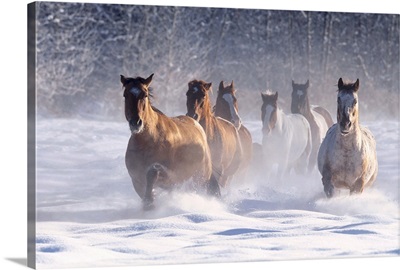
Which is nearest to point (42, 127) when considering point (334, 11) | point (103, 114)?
point (103, 114)

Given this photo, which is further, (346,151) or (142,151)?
(346,151)

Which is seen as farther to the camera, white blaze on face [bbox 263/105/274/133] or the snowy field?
white blaze on face [bbox 263/105/274/133]

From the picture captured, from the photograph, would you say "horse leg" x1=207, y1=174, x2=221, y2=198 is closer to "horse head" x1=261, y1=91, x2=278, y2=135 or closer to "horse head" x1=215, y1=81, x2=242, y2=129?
"horse head" x1=215, y1=81, x2=242, y2=129

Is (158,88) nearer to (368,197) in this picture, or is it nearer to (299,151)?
(299,151)

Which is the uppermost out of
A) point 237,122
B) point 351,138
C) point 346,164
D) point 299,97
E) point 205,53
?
point 205,53

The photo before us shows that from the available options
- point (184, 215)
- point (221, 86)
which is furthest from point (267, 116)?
point (184, 215)

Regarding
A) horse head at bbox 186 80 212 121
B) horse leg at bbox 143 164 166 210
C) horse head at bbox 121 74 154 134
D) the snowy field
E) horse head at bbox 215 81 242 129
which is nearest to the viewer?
the snowy field

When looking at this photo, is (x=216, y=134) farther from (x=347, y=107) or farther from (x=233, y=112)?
(x=347, y=107)

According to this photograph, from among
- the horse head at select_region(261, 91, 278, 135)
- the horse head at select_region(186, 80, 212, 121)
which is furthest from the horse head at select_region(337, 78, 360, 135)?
the horse head at select_region(186, 80, 212, 121)

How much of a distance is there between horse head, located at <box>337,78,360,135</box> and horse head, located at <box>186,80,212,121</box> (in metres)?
1.19

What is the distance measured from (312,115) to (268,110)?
0.45 metres

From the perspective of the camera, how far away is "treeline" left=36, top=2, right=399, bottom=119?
10586mm

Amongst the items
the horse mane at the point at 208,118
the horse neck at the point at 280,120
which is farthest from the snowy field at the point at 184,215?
the horse mane at the point at 208,118

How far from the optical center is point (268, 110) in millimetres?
11352
